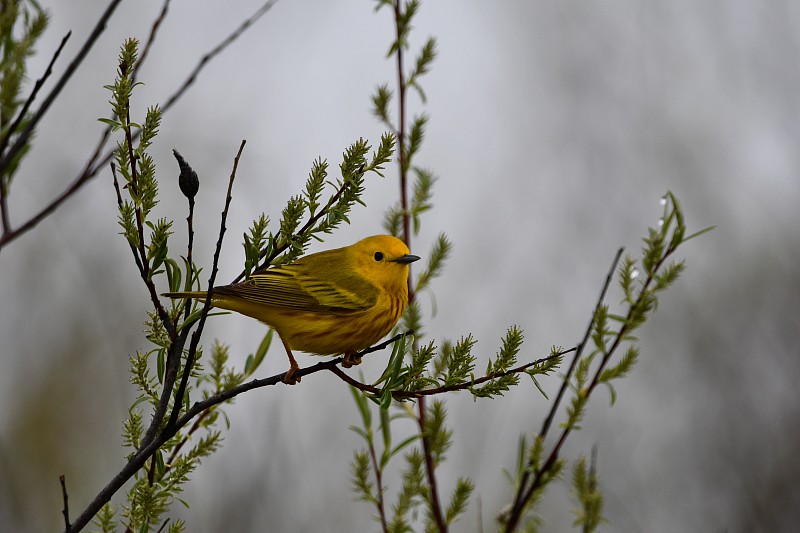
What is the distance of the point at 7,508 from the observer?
11.9ft

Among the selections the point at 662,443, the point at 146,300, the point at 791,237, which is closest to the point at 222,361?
the point at 146,300

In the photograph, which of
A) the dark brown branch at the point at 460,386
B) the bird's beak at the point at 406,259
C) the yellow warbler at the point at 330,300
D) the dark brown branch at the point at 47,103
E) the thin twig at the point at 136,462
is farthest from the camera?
the bird's beak at the point at 406,259

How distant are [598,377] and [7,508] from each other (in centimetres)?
287

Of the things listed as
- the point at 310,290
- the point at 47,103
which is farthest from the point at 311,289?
the point at 47,103

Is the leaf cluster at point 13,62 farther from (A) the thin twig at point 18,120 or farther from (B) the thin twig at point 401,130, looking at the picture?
(B) the thin twig at point 401,130

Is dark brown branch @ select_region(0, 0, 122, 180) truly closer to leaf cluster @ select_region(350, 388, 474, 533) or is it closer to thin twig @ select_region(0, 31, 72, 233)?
thin twig @ select_region(0, 31, 72, 233)

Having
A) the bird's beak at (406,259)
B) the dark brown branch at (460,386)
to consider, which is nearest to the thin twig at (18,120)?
the dark brown branch at (460,386)

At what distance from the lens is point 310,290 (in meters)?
2.66

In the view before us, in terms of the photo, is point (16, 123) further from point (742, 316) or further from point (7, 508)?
point (742, 316)

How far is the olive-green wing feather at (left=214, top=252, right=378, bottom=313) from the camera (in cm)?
250

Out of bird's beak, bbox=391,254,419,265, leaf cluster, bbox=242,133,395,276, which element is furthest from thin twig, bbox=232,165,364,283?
bird's beak, bbox=391,254,419,265

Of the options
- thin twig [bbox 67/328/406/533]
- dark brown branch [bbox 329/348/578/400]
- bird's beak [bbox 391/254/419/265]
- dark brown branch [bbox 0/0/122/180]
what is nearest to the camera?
dark brown branch [bbox 0/0/122/180]

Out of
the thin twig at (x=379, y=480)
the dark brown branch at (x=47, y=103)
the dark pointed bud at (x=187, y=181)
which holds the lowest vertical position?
the thin twig at (x=379, y=480)

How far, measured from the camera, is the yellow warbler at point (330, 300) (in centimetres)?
249
